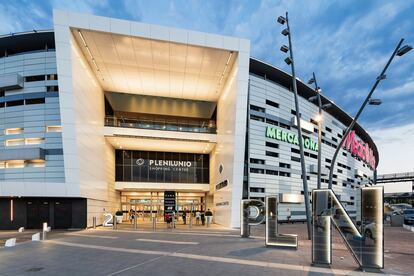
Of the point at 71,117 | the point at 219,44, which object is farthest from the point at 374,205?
the point at 71,117

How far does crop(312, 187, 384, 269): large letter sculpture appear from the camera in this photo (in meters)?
8.54

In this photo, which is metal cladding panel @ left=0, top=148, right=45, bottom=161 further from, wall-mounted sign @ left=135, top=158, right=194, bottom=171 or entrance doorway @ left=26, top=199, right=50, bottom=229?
wall-mounted sign @ left=135, top=158, right=194, bottom=171

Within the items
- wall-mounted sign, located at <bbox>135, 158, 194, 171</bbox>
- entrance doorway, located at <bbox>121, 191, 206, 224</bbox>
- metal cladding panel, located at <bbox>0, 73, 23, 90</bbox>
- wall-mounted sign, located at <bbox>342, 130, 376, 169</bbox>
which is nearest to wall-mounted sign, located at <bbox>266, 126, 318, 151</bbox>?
wall-mounted sign, located at <bbox>135, 158, 194, 171</bbox>

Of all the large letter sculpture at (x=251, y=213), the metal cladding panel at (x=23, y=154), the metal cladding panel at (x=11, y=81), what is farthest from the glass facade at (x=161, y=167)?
the large letter sculpture at (x=251, y=213)

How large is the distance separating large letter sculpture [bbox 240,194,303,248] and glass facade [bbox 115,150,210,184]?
64.9 feet

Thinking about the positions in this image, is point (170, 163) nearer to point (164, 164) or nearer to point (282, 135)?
point (164, 164)

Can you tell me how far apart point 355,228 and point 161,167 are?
28.3 meters

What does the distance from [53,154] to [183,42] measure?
45.1 ft

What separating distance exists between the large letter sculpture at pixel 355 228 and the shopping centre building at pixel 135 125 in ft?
47.4

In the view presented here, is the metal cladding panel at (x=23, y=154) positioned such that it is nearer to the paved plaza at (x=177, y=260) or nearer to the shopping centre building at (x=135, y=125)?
the shopping centre building at (x=135, y=125)

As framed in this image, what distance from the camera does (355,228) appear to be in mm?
9094

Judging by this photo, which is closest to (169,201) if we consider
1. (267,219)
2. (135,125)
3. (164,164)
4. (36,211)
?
(164,164)

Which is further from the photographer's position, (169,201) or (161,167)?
(161,167)

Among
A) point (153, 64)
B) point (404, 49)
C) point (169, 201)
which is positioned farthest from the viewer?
point (169, 201)
